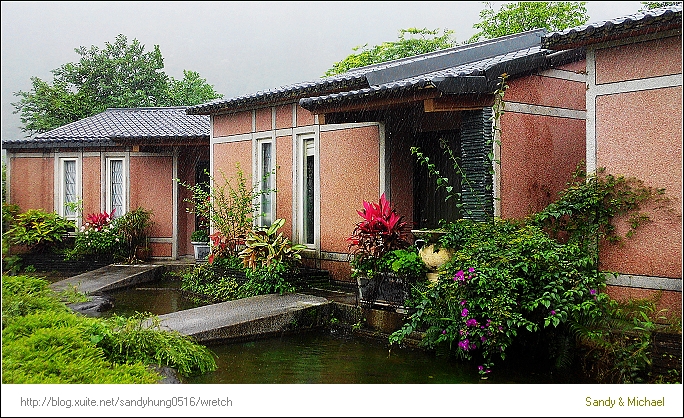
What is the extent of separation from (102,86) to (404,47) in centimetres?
1480

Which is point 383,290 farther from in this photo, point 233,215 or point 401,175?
point 233,215

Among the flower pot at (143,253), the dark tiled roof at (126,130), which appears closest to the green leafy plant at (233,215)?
the dark tiled roof at (126,130)

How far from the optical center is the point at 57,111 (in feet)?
66.8

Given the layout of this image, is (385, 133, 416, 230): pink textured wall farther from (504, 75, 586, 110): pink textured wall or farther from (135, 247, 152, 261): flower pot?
(135, 247, 152, 261): flower pot

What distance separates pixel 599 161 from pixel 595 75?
95 centimetres

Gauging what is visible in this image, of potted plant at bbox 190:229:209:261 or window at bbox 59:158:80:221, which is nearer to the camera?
potted plant at bbox 190:229:209:261

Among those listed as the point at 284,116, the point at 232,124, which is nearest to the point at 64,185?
the point at 232,124

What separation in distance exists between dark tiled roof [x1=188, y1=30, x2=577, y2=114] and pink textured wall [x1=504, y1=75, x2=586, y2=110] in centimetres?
19

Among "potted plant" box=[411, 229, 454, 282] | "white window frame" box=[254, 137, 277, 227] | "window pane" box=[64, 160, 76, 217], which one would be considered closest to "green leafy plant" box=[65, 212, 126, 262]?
"window pane" box=[64, 160, 76, 217]

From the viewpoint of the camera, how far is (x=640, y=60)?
284 inches

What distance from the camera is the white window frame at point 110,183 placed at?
15898 mm

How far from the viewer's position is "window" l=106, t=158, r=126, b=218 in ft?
52.3

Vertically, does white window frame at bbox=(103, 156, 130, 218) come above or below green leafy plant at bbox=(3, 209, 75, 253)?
above

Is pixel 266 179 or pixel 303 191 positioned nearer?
pixel 303 191
